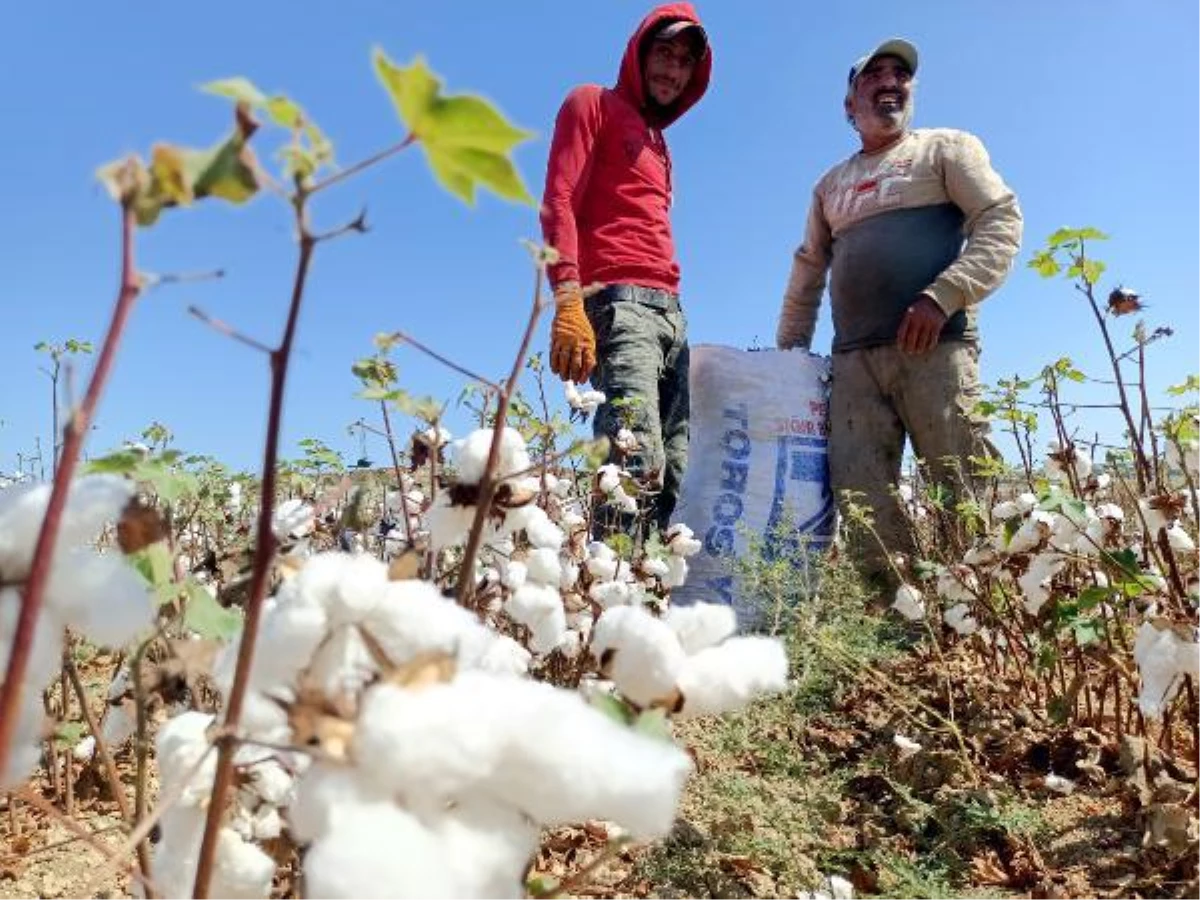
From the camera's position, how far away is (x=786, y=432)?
4.94 m

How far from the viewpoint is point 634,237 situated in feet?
14.8

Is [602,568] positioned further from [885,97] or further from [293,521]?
[885,97]

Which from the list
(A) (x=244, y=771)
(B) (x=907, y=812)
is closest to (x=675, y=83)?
(B) (x=907, y=812)

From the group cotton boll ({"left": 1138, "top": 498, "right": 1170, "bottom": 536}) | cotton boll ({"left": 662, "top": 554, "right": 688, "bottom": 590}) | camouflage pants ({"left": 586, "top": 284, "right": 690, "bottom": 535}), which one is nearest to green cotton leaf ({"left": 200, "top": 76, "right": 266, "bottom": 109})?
cotton boll ({"left": 1138, "top": 498, "right": 1170, "bottom": 536})

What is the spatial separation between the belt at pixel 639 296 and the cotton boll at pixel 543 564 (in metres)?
2.69

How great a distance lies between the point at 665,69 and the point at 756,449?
6.24ft

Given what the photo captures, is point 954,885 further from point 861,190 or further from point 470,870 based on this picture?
point 861,190

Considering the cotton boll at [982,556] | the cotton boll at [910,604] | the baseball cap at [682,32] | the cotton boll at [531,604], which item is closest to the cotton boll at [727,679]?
the cotton boll at [531,604]

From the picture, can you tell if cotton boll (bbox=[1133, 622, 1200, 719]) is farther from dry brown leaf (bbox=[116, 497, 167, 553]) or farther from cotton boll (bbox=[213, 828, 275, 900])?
dry brown leaf (bbox=[116, 497, 167, 553])

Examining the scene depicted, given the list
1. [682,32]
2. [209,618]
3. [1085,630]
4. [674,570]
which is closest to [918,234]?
[682,32]

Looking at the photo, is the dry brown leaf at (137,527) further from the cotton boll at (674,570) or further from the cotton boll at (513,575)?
the cotton boll at (674,570)

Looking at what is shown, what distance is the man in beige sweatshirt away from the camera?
433 centimetres

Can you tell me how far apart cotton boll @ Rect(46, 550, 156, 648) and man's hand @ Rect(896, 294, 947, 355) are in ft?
13.4

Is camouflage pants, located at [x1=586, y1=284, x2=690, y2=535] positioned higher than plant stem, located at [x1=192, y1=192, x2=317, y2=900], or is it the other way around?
camouflage pants, located at [x1=586, y1=284, x2=690, y2=535]
